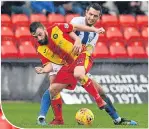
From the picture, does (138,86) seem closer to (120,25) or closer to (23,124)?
(120,25)

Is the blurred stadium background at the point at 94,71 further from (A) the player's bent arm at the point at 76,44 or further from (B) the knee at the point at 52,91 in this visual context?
(A) the player's bent arm at the point at 76,44

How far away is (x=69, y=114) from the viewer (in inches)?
531

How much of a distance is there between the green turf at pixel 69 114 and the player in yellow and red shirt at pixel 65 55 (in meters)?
0.51

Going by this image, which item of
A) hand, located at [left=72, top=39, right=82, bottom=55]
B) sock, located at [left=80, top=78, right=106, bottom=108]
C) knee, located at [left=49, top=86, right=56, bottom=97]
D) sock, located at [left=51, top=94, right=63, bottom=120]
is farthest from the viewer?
sock, located at [left=51, top=94, right=63, bottom=120]

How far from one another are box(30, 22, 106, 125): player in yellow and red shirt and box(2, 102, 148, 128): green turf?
512 mm

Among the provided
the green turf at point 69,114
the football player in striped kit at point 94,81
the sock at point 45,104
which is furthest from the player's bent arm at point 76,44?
the green turf at point 69,114

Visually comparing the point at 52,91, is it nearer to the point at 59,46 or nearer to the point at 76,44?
the point at 59,46

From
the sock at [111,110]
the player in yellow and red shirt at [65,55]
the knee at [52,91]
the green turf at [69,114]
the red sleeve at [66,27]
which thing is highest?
the red sleeve at [66,27]

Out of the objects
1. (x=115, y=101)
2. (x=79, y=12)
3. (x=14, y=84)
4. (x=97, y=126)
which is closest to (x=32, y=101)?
(x=14, y=84)

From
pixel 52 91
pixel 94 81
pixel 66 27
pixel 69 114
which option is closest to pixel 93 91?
pixel 94 81

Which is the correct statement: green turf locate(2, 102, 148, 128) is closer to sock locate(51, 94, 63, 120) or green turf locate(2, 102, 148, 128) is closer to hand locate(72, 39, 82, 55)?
sock locate(51, 94, 63, 120)

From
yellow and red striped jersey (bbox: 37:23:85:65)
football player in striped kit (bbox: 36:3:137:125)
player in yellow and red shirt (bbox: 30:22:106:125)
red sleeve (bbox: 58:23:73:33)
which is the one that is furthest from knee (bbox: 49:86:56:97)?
red sleeve (bbox: 58:23:73:33)

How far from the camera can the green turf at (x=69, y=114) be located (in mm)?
11516

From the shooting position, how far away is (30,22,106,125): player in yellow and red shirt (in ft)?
36.0
